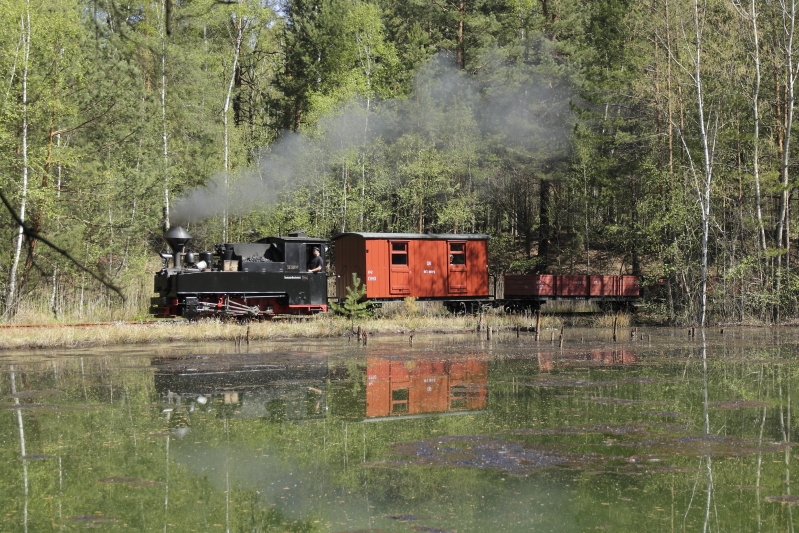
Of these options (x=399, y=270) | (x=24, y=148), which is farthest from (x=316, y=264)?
(x=24, y=148)

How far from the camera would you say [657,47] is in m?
27.4

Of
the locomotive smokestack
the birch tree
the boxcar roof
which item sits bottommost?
the locomotive smokestack

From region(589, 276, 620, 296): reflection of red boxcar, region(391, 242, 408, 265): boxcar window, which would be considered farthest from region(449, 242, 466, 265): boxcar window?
region(589, 276, 620, 296): reflection of red boxcar

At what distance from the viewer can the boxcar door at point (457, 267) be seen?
28.2m

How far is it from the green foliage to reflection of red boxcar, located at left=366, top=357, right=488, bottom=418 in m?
7.32

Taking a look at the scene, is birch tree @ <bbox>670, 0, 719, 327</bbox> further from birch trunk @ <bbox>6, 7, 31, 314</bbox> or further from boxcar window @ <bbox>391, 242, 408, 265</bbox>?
birch trunk @ <bbox>6, 7, 31, 314</bbox>

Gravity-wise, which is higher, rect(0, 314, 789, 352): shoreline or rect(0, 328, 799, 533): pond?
rect(0, 314, 789, 352): shoreline

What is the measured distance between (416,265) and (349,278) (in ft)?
7.42

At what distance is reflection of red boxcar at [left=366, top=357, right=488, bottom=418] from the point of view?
39.1 ft

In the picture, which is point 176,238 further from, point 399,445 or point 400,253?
point 399,445

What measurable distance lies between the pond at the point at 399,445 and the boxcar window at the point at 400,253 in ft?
33.9

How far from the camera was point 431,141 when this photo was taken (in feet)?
122

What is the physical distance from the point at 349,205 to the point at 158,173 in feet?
31.9

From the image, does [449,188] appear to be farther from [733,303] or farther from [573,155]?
[733,303]
